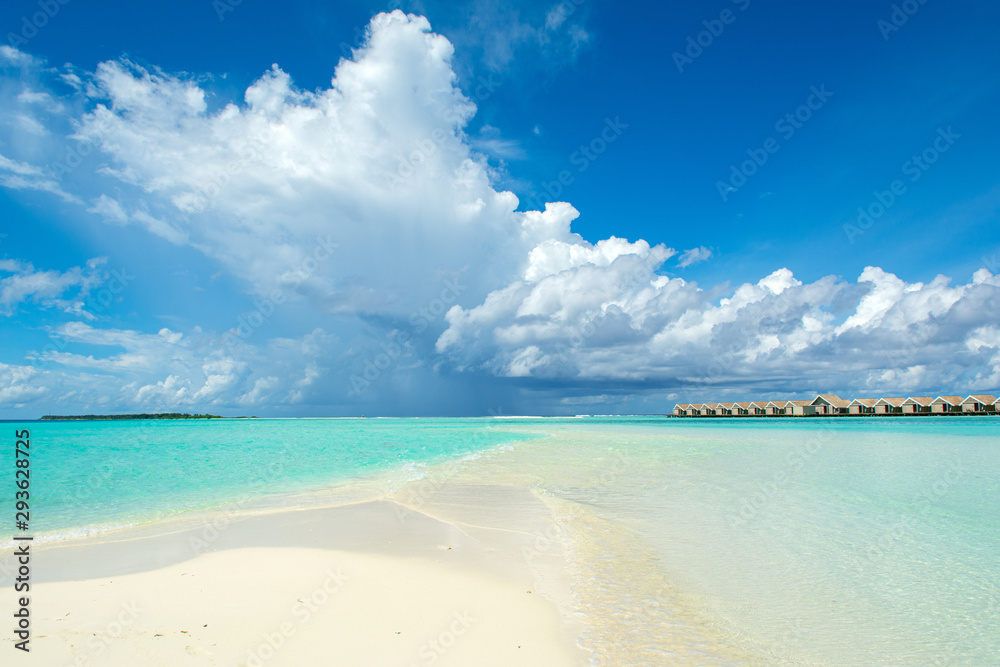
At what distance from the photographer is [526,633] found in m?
5.16

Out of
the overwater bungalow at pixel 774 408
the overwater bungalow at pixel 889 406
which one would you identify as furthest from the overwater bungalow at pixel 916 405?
the overwater bungalow at pixel 774 408

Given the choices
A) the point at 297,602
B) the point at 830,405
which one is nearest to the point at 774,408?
the point at 830,405

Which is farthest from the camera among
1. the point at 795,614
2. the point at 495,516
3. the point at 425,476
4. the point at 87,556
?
the point at 425,476

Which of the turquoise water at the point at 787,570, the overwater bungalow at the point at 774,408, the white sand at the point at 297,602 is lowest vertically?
the white sand at the point at 297,602

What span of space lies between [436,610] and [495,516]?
17.7ft

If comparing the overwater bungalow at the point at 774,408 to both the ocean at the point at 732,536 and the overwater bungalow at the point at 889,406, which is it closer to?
the overwater bungalow at the point at 889,406

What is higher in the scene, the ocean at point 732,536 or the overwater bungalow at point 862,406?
the overwater bungalow at point 862,406

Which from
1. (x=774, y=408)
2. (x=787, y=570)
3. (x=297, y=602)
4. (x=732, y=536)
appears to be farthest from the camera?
(x=774, y=408)

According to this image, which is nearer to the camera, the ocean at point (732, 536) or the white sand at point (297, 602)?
the white sand at point (297, 602)

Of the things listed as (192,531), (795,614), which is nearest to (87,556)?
(192,531)

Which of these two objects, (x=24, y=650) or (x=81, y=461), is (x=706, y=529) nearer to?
(x=24, y=650)

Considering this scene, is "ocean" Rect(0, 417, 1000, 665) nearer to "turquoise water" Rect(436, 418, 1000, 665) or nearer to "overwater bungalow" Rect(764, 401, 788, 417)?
"turquoise water" Rect(436, 418, 1000, 665)

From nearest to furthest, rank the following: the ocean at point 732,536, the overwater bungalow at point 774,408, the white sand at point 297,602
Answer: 1. the white sand at point 297,602
2. the ocean at point 732,536
3. the overwater bungalow at point 774,408

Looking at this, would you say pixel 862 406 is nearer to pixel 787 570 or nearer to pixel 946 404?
pixel 946 404
